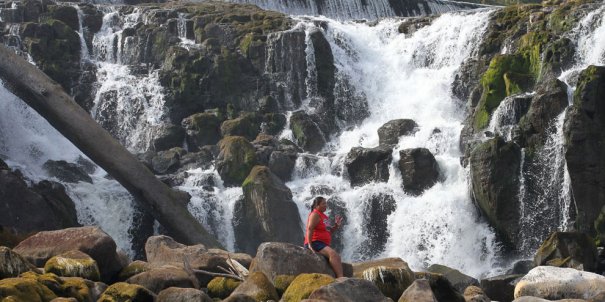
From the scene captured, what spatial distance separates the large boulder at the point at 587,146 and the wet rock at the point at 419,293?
16.7m

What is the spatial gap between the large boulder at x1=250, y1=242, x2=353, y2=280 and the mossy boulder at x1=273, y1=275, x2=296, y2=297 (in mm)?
127

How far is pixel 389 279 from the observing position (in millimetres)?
14609

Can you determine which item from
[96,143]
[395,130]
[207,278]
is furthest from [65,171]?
[207,278]

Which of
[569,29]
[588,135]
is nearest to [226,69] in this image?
[569,29]

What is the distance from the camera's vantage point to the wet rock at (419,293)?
13070 mm

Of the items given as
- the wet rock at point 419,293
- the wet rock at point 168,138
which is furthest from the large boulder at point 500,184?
the wet rock at point 419,293

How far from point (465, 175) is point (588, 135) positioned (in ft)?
14.9

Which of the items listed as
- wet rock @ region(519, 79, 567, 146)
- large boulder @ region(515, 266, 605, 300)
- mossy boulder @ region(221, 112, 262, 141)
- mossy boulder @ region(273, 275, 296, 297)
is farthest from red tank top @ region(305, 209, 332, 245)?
mossy boulder @ region(221, 112, 262, 141)

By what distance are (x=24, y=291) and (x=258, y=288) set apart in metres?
3.43

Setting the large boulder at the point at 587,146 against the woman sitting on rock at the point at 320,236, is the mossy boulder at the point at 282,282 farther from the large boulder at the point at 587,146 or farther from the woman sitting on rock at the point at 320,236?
the large boulder at the point at 587,146

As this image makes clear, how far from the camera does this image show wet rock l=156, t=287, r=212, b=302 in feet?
42.4

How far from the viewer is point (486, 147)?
1198 inches

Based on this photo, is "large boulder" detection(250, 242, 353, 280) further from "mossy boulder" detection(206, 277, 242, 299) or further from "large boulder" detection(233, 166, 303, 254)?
"large boulder" detection(233, 166, 303, 254)

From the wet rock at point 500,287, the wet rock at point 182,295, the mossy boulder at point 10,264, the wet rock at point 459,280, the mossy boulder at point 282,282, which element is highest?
the mossy boulder at point 10,264
